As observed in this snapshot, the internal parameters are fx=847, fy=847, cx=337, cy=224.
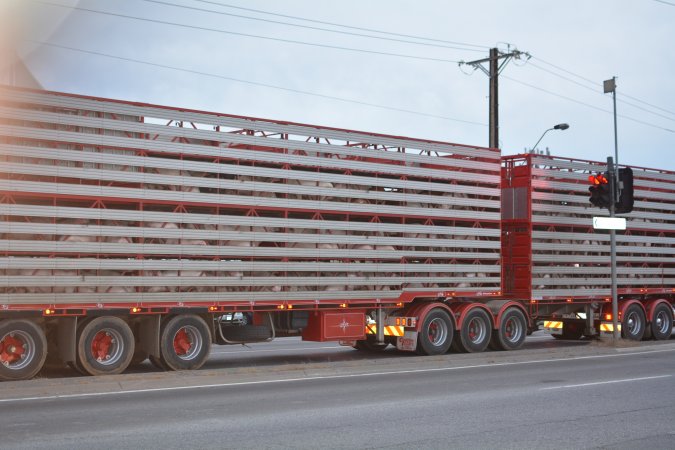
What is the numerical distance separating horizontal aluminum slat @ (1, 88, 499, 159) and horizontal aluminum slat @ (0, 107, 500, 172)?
186mm

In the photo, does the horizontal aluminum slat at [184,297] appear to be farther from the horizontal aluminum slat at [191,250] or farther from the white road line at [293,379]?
Answer: the white road line at [293,379]

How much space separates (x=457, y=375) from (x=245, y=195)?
16.6ft

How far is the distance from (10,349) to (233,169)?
195 inches

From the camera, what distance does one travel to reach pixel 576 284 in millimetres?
21625

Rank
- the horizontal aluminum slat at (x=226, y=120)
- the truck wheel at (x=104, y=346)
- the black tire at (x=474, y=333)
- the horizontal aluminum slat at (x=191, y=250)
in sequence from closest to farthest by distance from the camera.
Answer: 1. the horizontal aluminum slat at (x=191, y=250)
2. the horizontal aluminum slat at (x=226, y=120)
3. the truck wheel at (x=104, y=346)
4. the black tire at (x=474, y=333)

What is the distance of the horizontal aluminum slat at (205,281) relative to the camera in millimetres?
13402

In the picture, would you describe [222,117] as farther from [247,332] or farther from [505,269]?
[505,269]

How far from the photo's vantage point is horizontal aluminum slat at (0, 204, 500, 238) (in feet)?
44.1

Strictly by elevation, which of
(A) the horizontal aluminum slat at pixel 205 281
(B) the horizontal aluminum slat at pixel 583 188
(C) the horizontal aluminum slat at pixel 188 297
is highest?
(B) the horizontal aluminum slat at pixel 583 188

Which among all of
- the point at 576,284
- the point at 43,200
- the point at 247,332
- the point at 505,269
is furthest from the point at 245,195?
the point at 576,284

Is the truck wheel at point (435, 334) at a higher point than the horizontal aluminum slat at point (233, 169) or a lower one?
lower

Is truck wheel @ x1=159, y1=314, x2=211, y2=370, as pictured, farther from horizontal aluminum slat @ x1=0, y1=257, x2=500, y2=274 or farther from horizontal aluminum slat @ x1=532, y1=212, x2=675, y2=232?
horizontal aluminum slat @ x1=532, y1=212, x2=675, y2=232

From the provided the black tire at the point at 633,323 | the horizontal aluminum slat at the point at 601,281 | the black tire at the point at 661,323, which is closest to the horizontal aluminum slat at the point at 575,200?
the horizontal aluminum slat at the point at 601,281

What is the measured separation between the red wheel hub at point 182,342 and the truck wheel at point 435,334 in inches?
217
